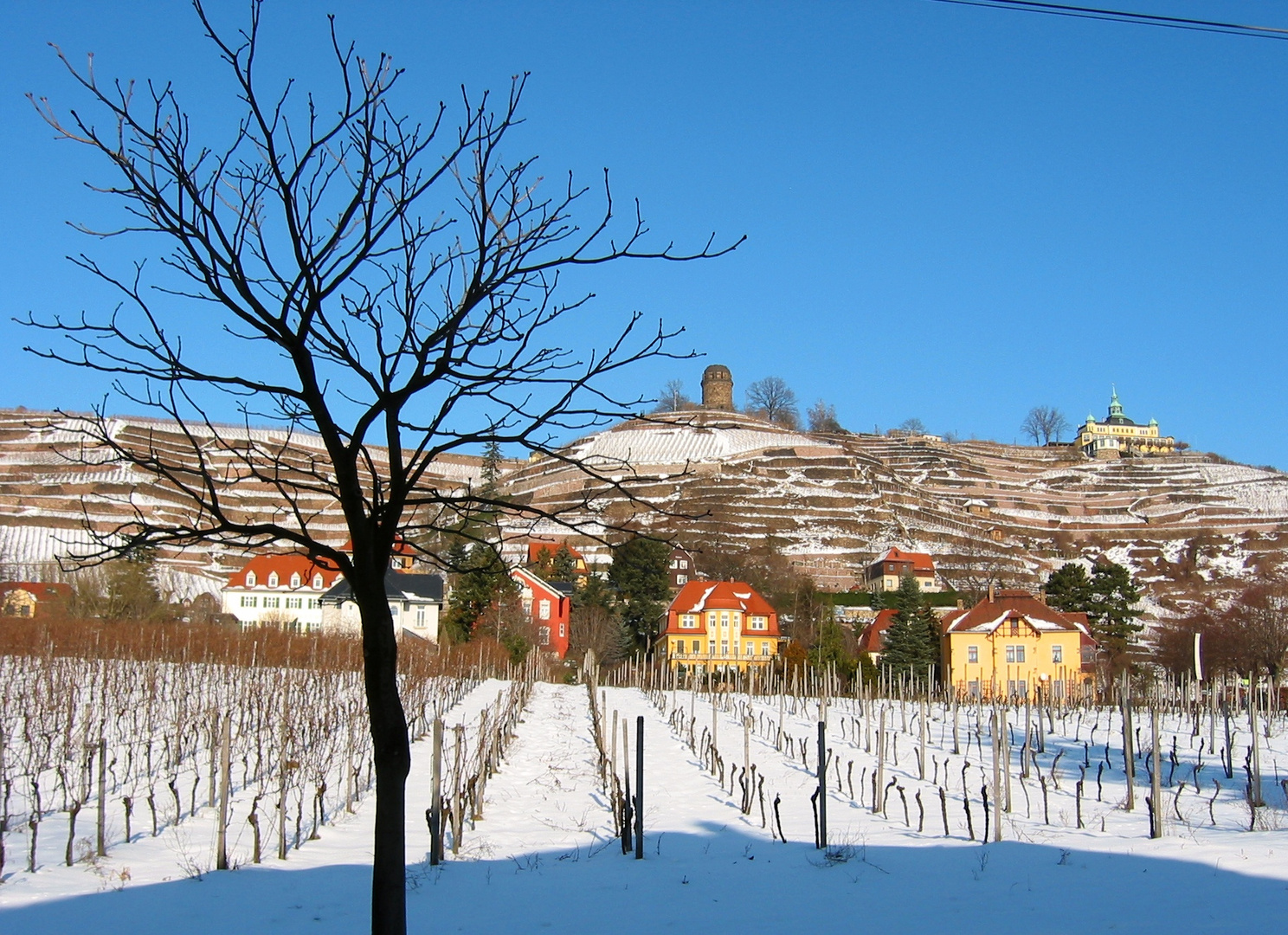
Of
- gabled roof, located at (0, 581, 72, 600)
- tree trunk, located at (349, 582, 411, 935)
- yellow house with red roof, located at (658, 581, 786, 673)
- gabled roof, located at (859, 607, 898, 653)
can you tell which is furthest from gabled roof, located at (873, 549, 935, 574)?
tree trunk, located at (349, 582, 411, 935)

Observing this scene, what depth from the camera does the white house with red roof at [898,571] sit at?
7019 centimetres

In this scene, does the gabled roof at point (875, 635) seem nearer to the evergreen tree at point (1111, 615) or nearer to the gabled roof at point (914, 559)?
the evergreen tree at point (1111, 615)

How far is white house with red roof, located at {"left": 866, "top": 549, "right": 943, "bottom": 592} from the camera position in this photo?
2763 inches

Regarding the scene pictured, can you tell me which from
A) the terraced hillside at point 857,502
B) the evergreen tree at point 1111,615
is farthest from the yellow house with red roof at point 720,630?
the terraced hillside at point 857,502

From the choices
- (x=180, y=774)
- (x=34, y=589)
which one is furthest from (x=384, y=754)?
(x=34, y=589)

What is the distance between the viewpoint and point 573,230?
17.0 ft

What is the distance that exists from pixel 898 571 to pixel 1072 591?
29.0 metres

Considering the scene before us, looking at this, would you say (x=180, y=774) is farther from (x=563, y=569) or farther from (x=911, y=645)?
(x=563, y=569)

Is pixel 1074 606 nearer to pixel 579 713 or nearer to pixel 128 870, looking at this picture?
pixel 579 713

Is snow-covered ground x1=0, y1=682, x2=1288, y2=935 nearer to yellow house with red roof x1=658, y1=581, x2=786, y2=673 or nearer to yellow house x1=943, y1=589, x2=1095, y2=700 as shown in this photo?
yellow house x1=943, y1=589, x2=1095, y2=700

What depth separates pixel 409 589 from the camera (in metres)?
41.2

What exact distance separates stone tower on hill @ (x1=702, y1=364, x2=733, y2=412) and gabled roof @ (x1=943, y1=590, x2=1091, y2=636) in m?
101

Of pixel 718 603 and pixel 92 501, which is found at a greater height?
pixel 92 501

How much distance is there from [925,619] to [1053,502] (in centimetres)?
7014
